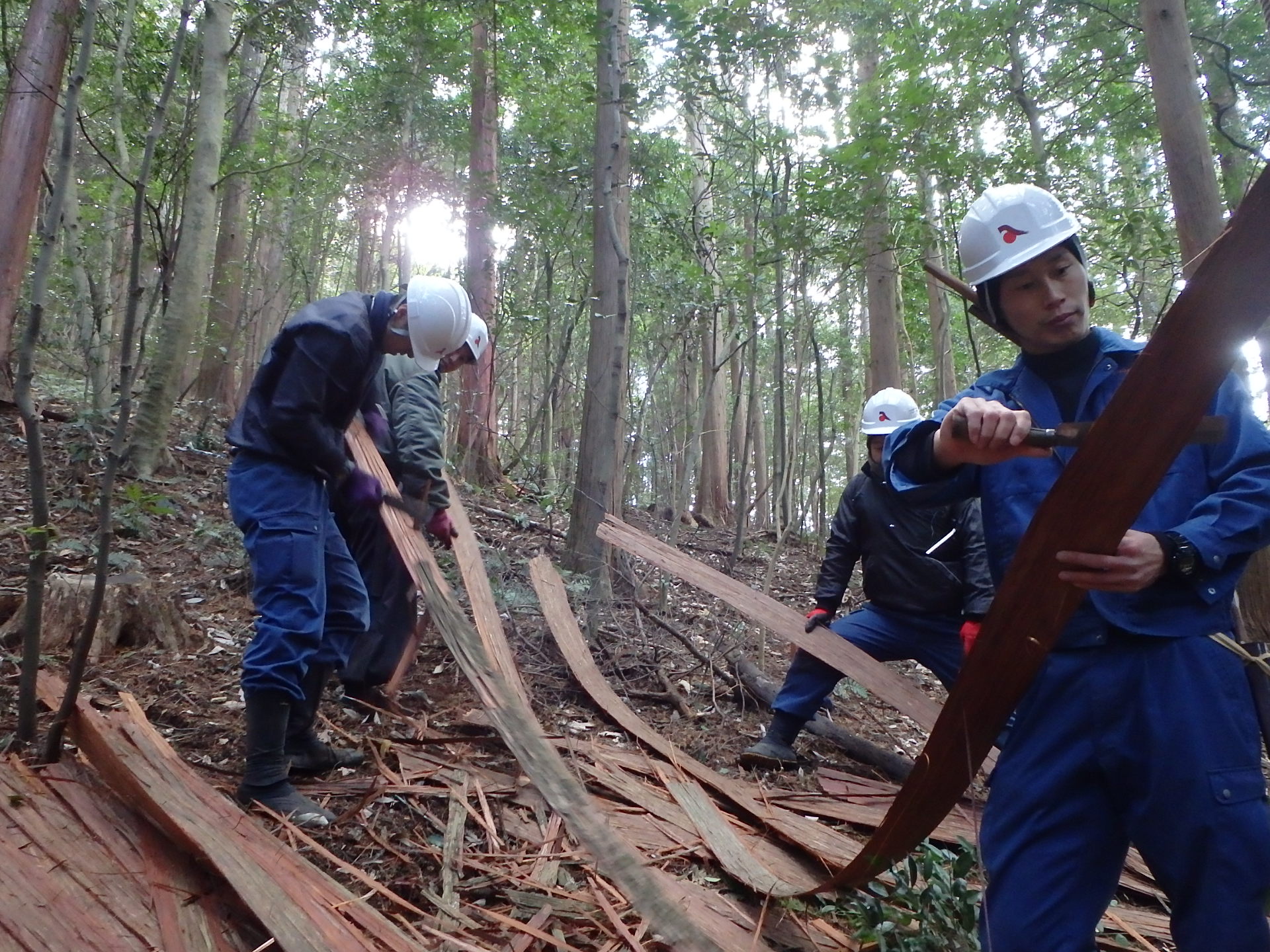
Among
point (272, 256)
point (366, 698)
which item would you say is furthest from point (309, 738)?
point (272, 256)

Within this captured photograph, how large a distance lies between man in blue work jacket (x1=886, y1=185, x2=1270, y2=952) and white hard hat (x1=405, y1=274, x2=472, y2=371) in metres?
1.91

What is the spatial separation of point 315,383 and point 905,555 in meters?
2.74

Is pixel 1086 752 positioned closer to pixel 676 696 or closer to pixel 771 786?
pixel 771 786

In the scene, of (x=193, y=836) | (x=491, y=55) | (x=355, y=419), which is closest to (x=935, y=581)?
(x=355, y=419)

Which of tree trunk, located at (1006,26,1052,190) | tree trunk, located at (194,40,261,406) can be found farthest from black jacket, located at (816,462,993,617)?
tree trunk, located at (194,40,261,406)

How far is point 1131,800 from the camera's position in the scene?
1.52 meters

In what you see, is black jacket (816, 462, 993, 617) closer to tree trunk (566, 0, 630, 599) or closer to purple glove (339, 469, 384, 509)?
tree trunk (566, 0, 630, 599)

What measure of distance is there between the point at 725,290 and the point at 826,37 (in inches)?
109

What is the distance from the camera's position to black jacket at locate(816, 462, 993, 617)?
12.0ft

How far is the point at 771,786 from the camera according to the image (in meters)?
3.42

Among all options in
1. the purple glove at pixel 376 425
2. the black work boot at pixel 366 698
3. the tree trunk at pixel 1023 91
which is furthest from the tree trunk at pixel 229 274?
the tree trunk at pixel 1023 91

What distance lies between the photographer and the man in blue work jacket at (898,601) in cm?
362

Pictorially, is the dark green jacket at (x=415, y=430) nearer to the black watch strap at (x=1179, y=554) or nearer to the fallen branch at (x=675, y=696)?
the fallen branch at (x=675, y=696)

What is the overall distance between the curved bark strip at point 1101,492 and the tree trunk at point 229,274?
8754mm
